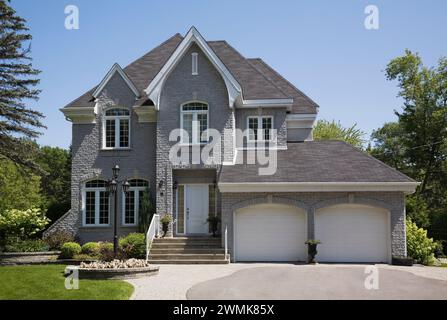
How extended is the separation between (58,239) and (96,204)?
7.58ft

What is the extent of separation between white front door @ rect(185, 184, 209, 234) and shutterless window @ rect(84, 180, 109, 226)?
4.01m

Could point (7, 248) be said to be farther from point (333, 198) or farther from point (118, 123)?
point (333, 198)

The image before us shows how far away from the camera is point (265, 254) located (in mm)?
20500

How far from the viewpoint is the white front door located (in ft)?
73.7

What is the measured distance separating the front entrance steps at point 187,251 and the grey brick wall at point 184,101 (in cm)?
191

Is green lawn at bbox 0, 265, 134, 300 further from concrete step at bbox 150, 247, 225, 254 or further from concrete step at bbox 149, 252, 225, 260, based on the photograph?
concrete step at bbox 150, 247, 225, 254

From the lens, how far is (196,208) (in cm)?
2262

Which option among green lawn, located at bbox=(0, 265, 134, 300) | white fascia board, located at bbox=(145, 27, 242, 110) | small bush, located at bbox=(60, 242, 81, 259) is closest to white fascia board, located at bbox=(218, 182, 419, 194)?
white fascia board, located at bbox=(145, 27, 242, 110)

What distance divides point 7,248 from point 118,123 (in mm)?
7557

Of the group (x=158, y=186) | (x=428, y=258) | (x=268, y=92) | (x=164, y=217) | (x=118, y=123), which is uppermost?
(x=268, y=92)

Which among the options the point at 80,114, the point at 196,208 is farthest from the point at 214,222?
the point at 80,114

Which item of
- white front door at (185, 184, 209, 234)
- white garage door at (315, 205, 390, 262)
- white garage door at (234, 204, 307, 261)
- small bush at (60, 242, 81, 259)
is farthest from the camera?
white front door at (185, 184, 209, 234)
